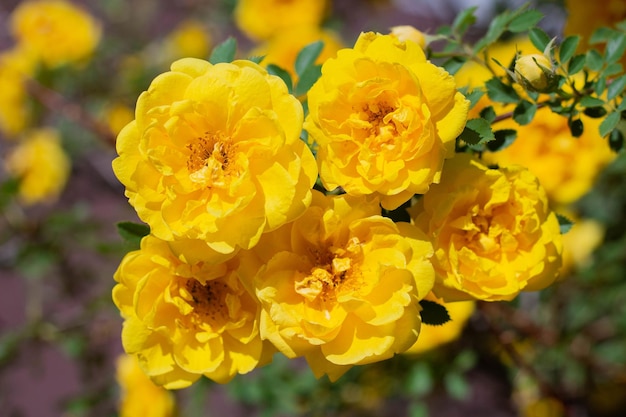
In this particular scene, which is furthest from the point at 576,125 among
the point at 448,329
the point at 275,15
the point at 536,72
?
the point at 275,15

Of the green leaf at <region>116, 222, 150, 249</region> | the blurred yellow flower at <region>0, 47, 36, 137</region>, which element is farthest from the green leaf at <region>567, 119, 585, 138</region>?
the blurred yellow flower at <region>0, 47, 36, 137</region>

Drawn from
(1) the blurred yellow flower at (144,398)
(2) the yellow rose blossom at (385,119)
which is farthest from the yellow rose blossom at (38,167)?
(2) the yellow rose blossom at (385,119)

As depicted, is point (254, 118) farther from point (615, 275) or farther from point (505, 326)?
point (615, 275)

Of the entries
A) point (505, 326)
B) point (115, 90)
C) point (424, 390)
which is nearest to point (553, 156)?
point (505, 326)

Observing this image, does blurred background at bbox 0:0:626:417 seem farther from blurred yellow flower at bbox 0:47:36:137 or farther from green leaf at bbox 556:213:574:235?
green leaf at bbox 556:213:574:235

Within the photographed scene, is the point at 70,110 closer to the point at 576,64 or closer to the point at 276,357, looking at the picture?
the point at 276,357

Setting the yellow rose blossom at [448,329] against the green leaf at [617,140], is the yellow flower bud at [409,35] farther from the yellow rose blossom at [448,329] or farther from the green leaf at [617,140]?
the yellow rose blossom at [448,329]

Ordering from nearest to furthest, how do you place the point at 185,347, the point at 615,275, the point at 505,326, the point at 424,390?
the point at 185,347, the point at 424,390, the point at 505,326, the point at 615,275
